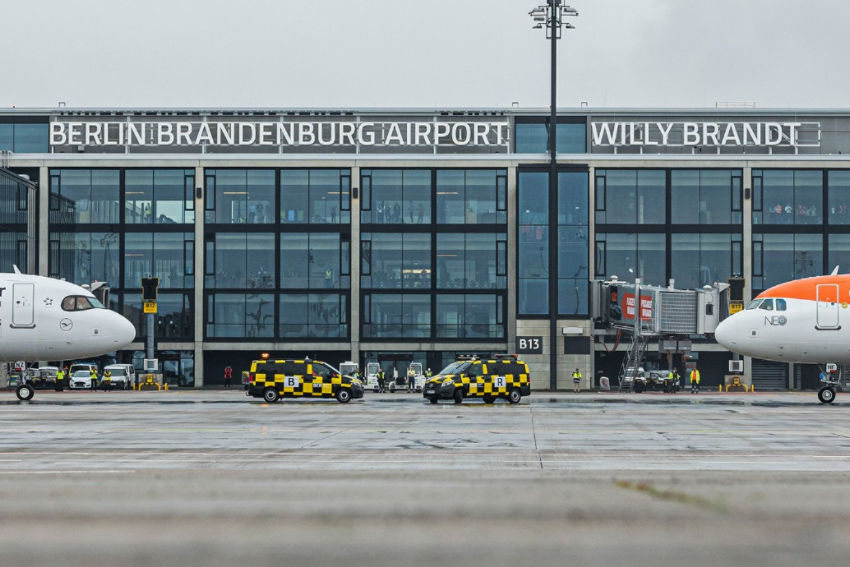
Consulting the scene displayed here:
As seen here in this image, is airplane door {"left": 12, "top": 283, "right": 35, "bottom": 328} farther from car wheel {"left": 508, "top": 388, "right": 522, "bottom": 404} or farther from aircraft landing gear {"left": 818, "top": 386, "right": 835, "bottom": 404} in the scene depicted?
aircraft landing gear {"left": 818, "top": 386, "right": 835, "bottom": 404}

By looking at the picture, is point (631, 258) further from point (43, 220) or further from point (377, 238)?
point (43, 220)

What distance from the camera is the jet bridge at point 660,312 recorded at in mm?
67875

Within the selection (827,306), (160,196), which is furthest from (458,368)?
(160,196)

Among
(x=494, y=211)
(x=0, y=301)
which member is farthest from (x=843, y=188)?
(x=0, y=301)

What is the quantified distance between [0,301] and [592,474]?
34.0 m

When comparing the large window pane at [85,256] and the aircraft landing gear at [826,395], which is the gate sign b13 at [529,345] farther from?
the aircraft landing gear at [826,395]

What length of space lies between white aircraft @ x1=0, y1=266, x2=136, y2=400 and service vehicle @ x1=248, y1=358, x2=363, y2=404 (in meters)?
6.30

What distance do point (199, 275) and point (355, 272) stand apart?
12.3 m

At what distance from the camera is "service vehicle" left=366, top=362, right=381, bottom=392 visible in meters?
70.7

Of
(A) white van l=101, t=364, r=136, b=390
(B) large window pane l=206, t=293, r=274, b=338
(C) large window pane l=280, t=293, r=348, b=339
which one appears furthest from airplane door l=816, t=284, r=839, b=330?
(A) white van l=101, t=364, r=136, b=390

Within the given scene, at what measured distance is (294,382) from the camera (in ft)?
151

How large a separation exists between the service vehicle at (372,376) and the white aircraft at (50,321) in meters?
28.5

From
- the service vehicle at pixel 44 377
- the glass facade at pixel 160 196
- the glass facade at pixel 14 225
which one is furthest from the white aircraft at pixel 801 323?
the glass facade at pixel 14 225

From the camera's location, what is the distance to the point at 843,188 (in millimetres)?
81250
